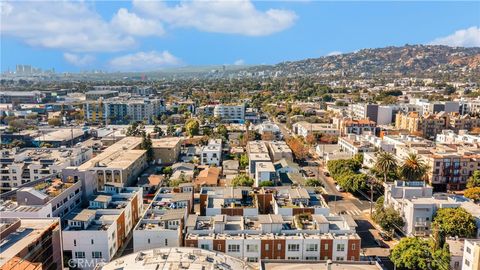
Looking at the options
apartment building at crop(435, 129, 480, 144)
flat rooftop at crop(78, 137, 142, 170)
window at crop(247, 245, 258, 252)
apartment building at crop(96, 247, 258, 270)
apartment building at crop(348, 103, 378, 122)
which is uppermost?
apartment building at crop(348, 103, 378, 122)

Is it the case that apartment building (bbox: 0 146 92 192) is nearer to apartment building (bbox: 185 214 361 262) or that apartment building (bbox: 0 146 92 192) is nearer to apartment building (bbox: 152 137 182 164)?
apartment building (bbox: 152 137 182 164)

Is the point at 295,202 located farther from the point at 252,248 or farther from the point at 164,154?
the point at 164,154

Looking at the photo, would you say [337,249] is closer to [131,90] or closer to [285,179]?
[285,179]

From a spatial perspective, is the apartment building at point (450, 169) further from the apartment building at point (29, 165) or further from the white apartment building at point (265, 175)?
the apartment building at point (29, 165)

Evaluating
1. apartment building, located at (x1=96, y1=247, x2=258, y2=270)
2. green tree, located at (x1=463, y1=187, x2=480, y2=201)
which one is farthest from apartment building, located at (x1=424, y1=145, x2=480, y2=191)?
apartment building, located at (x1=96, y1=247, x2=258, y2=270)

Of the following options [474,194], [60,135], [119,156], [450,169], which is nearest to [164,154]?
[119,156]

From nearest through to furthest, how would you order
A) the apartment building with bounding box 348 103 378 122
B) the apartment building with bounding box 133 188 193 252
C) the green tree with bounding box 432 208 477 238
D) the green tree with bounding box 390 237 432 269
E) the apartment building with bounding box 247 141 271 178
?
the green tree with bounding box 390 237 432 269, the apartment building with bounding box 133 188 193 252, the green tree with bounding box 432 208 477 238, the apartment building with bounding box 247 141 271 178, the apartment building with bounding box 348 103 378 122
